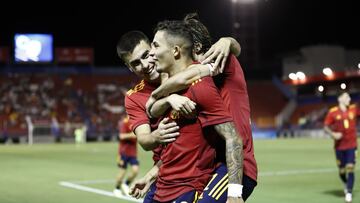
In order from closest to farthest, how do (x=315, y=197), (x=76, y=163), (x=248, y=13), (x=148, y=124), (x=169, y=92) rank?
(x=169, y=92) < (x=148, y=124) < (x=315, y=197) < (x=76, y=163) < (x=248, y=13)

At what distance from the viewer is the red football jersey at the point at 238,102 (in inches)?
173

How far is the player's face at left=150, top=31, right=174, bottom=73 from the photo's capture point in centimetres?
414

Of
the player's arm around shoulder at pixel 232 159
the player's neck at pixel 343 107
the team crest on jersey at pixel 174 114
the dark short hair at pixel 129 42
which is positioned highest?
the dark short hair at pixel 129 42

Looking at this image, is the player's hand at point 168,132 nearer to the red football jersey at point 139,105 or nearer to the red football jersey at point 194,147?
the red football jersey at point 194,147

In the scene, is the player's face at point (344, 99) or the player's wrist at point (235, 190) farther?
the player's face at point (344, 99)

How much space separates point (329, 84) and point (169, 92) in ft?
200

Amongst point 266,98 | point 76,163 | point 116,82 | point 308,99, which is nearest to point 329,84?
point 308,99

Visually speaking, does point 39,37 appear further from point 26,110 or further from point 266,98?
point 266,98

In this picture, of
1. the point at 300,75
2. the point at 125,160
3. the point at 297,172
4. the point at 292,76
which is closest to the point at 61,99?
the point at 300,75

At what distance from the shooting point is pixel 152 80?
4934 mm

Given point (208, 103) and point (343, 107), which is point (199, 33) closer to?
point (208, 103)

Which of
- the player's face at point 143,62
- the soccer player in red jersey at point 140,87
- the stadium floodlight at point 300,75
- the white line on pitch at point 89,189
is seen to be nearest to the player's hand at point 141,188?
the soccer player in red jersey at point 140,87

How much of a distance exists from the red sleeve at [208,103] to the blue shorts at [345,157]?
32.4 ft

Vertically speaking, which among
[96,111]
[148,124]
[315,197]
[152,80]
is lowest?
[96,111]
